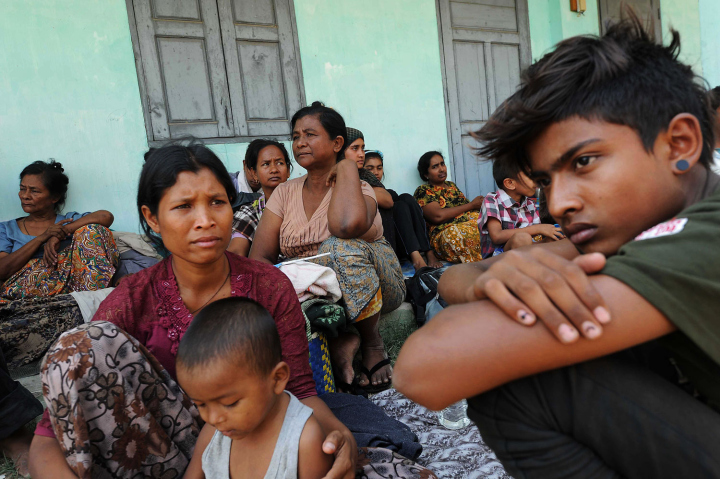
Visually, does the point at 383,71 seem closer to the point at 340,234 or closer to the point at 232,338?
the point at 340,234

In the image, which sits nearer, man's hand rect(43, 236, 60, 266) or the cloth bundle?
the cloth bundle

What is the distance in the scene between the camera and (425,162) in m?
5.39

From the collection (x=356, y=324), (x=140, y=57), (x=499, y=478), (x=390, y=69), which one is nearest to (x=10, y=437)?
(x=356, y=324)

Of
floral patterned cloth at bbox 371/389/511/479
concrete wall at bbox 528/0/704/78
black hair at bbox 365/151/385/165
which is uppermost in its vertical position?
concrete wall at bbox 528/0/704/78

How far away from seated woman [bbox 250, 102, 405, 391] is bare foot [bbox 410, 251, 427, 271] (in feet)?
3.87

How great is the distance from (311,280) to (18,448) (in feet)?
5.01

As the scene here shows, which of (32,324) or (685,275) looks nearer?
(685,275)

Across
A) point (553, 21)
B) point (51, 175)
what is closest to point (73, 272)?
point (51, 175)

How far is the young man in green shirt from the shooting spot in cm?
84

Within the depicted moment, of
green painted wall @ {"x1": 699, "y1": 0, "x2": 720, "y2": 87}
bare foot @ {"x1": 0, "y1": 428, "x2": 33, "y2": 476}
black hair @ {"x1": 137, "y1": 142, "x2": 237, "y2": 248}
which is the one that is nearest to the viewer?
black hair @ {"x1": 137, "y1": 142, "x2": 237, "y2": 248}

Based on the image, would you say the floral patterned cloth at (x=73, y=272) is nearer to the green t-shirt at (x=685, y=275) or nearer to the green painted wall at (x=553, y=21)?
the green t-shirt at (x=685, y=275)

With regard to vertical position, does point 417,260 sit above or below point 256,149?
below

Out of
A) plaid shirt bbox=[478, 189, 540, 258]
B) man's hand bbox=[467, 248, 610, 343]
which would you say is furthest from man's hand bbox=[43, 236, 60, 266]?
man's hand bbox=[467, 248, 610, 343]

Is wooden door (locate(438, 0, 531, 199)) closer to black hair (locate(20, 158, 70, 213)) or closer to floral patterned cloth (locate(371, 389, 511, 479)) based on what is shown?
floral patterned cloth (locate(371, 389, 511, 479))
